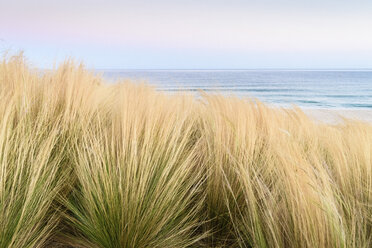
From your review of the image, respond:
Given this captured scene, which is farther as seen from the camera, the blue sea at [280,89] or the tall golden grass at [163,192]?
the blue sea at [280,89]

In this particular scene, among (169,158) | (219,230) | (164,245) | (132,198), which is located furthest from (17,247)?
(219,230)

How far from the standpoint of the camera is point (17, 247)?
1142 millimetres

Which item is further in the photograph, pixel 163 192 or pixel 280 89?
pixel 280 89

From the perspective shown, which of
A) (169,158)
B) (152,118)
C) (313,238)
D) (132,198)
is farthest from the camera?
(152,118)

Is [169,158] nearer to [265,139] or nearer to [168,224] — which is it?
[168,224]

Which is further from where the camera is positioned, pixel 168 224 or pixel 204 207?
pixel 204 207

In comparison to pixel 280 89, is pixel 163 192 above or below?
above

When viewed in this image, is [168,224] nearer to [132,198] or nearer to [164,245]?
[164,245]

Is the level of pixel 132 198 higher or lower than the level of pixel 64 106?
lower

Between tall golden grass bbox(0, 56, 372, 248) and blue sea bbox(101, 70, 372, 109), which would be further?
blue sea bbox(101, 70, 372, 109)

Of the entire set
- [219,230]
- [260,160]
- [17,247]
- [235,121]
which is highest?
[235,121]

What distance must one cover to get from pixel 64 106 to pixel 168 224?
118cm

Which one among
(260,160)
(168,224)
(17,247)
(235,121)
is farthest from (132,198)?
(235,121)

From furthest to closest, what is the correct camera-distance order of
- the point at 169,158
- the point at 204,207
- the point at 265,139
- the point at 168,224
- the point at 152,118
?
1. the point at 265,139
2. the point at 152,118
3. the point at 204,207
4. the point at 169,158
5. the point at 168,224
